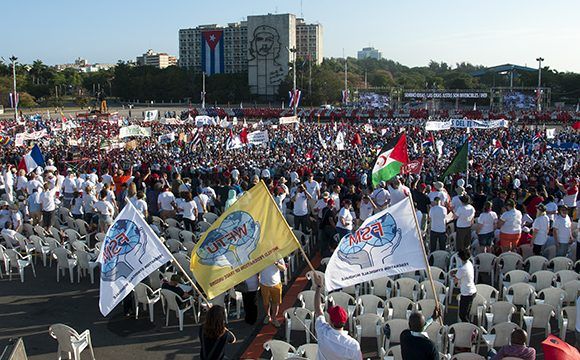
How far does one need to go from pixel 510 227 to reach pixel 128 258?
252 inches

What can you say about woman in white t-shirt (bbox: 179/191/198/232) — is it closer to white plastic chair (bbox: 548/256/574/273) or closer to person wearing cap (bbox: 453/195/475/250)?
person wearing cap (bbox: 453/195/475/250)

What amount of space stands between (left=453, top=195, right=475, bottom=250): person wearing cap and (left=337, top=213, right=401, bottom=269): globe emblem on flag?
4552mm

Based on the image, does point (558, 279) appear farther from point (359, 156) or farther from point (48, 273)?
point (359, 156)

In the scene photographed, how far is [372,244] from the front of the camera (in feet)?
19.9

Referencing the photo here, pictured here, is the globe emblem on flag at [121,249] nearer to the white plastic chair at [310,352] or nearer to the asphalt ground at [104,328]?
the asphalt ground at [104,328]

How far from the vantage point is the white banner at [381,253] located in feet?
19.5

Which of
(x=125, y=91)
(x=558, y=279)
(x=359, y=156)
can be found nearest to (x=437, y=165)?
(x=359, y=156)

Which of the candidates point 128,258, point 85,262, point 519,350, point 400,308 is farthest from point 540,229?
point 85,262

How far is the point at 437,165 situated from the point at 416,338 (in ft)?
57.5

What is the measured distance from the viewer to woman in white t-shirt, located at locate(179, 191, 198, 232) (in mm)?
11719

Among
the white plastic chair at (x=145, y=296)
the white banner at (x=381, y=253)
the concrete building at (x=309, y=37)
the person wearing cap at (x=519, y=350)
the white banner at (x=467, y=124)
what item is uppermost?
the concrete building at (x=309, y=37)

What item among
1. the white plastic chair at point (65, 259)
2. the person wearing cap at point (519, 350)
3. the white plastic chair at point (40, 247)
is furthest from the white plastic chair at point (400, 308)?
the white plastic chair at point (40, 247)

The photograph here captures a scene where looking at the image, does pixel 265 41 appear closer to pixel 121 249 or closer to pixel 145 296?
pixel 145 296

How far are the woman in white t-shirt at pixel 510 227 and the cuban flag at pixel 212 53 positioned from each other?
4151 inches
